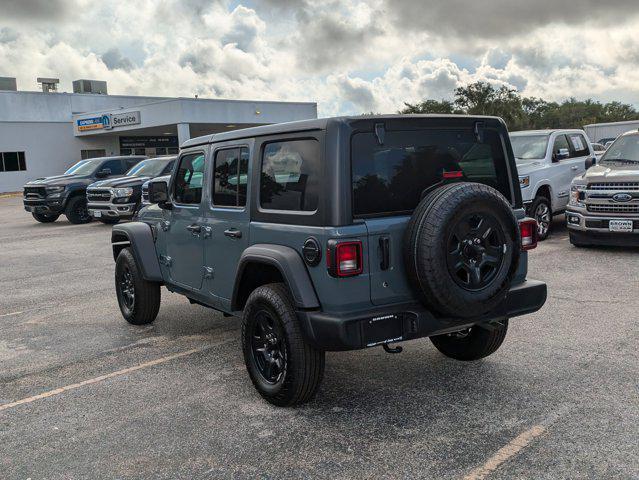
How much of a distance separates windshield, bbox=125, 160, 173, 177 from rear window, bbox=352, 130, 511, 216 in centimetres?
1361

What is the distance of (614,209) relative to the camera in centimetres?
974

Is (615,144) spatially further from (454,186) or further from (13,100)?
(13,100)

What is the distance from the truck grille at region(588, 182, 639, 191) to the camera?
954cm

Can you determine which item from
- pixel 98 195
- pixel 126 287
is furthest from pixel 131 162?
pixel 126 287

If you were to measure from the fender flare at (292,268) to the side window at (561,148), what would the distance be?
29.3 ft

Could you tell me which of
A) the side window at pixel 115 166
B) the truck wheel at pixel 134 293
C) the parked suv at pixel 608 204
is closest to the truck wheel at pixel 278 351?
the truck wheel at pixel 134 293

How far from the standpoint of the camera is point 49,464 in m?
3.73

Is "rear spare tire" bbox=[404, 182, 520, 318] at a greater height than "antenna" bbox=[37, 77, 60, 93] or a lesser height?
lesser

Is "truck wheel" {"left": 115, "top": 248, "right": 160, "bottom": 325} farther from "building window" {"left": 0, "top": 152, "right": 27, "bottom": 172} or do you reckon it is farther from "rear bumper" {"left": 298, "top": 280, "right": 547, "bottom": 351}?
"building window" {"left": 0, "top": 152, "right": 27, "bottom": 172}

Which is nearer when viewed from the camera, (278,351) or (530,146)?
(278,351)

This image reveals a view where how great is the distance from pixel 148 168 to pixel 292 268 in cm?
1451

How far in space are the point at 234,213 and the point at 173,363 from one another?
1.49 m

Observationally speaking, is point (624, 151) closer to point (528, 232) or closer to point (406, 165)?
point (528, 232)

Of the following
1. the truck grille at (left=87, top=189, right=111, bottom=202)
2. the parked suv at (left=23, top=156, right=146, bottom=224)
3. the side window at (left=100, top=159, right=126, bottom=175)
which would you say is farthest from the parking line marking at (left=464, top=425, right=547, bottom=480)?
the side window at (left=100, top=159, right=126, bottom=175)
